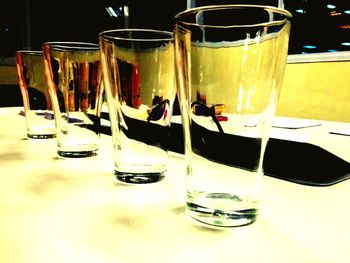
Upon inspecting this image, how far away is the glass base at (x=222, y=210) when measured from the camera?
1.00 ft

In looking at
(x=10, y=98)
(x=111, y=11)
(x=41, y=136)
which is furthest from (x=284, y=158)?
Answer: (x=111, y=11)

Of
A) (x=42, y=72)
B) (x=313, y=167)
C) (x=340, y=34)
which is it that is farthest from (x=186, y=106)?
(x=340, y=34)

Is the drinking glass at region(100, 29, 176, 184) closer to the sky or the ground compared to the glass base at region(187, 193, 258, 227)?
Result: closer to the sky

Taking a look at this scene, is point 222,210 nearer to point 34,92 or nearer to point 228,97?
point 228,97

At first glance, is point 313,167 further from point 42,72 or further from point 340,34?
point 340,34

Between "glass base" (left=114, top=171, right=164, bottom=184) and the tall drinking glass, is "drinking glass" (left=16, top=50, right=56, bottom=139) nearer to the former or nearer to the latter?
"glass base" (left=114, top=171, right=164, bottom=184)

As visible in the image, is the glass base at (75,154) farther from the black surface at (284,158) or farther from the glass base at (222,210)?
the glass base at (222,210)

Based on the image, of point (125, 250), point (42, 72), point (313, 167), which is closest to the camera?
point (125, 250)

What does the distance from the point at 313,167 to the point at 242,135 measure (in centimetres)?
22

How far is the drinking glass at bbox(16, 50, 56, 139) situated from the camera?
2.41 ft

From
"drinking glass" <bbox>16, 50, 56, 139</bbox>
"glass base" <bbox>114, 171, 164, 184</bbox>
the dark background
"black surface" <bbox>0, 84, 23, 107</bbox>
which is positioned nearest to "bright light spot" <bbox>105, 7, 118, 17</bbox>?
the dark background

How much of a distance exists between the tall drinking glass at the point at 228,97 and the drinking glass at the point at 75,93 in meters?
0.25

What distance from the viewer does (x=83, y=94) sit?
547 mm

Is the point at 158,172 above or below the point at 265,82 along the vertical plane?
below
